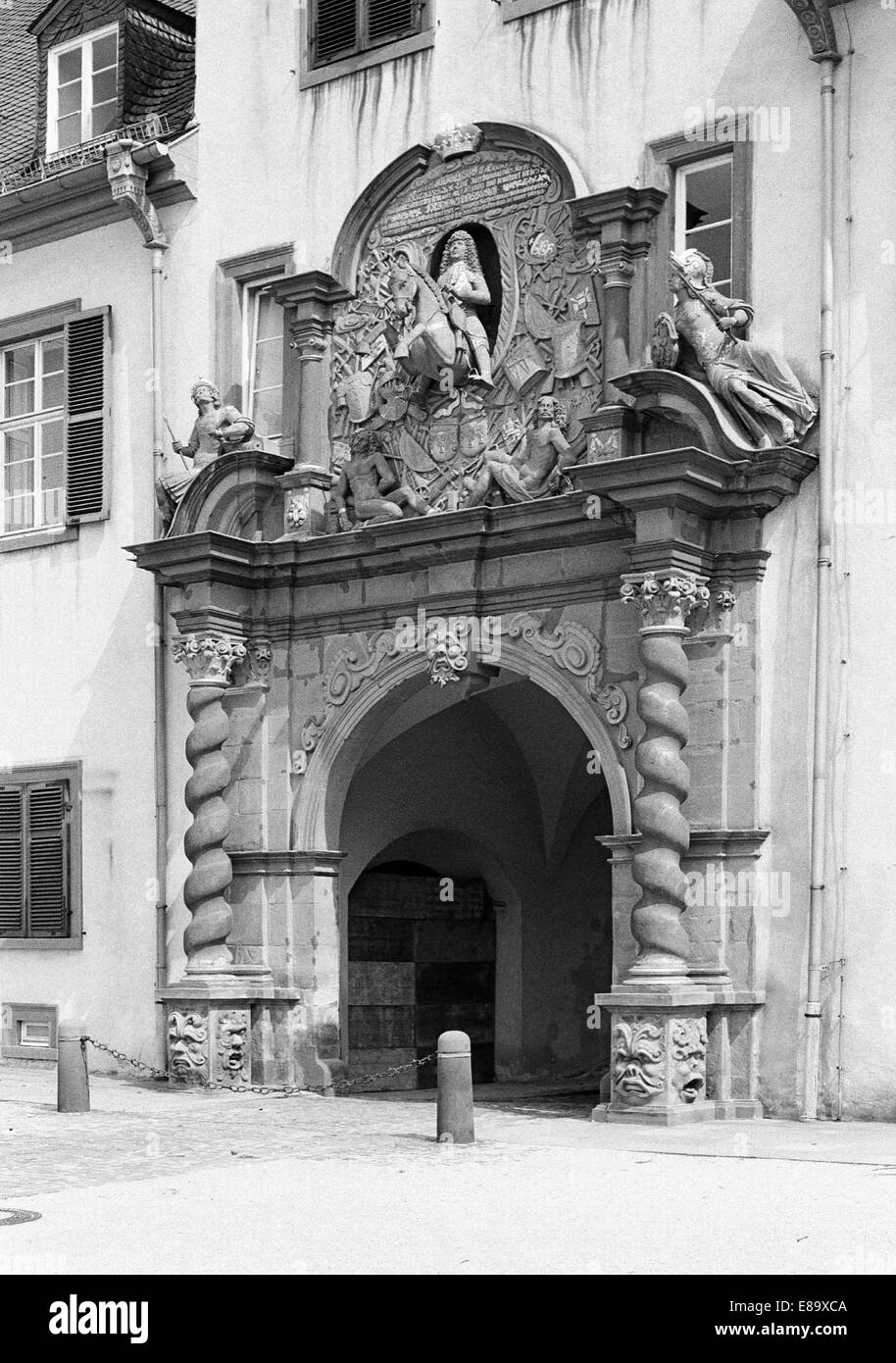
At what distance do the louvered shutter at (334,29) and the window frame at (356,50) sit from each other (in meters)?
0.04

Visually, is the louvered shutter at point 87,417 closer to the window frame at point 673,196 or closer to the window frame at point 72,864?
the window frame at point 72,864

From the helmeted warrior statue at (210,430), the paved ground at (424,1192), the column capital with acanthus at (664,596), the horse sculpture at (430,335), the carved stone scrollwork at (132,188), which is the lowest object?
the paved ground at (424,1192)

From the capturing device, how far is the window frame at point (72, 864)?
17.4 m

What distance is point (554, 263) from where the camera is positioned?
14781mm

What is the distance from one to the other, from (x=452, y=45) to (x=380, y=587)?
12.9ft

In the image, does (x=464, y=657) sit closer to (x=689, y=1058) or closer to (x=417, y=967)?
(x=689, y=1058)

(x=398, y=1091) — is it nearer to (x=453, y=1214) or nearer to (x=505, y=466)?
(x=505, y=466)

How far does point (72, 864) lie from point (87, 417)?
12.1 ft

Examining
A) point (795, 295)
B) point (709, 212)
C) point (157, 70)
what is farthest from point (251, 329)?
point (795, 295)

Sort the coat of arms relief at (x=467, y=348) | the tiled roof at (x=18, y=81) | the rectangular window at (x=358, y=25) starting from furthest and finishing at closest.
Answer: the tiled roof at (x=18, y=81)
the rectangular window at (x=358, y=25)
the coat of arms relief at (x=467, y=348)

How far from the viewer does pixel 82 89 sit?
60.5 feet

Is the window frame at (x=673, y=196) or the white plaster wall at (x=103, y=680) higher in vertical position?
the window frame at (x=673, y=196)

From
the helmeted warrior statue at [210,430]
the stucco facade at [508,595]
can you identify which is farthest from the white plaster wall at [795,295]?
the helmeted warrior statue at [210,430]

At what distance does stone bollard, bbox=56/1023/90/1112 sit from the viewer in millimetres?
13641
